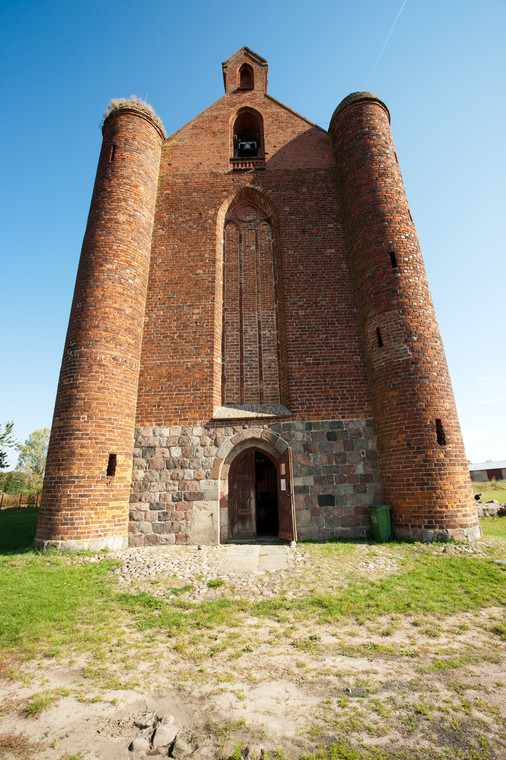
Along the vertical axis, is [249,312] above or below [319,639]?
above

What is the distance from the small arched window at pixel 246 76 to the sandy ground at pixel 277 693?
58.2 ft

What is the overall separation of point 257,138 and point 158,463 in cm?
1284

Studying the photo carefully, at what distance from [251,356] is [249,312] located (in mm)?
1414

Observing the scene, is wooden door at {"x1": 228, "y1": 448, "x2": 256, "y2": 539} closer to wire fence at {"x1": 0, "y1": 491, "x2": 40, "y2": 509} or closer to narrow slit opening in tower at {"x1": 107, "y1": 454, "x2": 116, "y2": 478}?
narrow slit opening in tower at {"x1": 107, "y1": 454, "x2": 116, "y2": 478}

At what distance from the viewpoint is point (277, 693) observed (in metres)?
2.72

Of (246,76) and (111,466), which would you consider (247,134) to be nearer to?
(246,76)

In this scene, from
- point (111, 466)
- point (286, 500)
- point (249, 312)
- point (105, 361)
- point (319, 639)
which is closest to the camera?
point (319, 639)

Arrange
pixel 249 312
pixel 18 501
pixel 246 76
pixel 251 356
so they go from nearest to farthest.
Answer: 1. pixel 251 356
2. pixel 249 312
3. pixel 246 76
4. pixel 18 501

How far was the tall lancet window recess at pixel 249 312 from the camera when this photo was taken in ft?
31.3

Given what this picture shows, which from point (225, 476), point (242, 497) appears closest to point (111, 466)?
point (225, 476)

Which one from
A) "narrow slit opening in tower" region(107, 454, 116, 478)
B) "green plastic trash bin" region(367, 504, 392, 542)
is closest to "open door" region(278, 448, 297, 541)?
"green plastic trash bin" region(367, 504, 392, 542)

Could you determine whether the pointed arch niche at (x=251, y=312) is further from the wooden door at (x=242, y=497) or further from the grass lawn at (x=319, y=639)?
the grass lawn at (x=319, y=639)

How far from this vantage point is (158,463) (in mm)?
8367

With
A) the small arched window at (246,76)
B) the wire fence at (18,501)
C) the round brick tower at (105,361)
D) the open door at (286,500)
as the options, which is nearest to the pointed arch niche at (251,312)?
the open door at (286,500)
